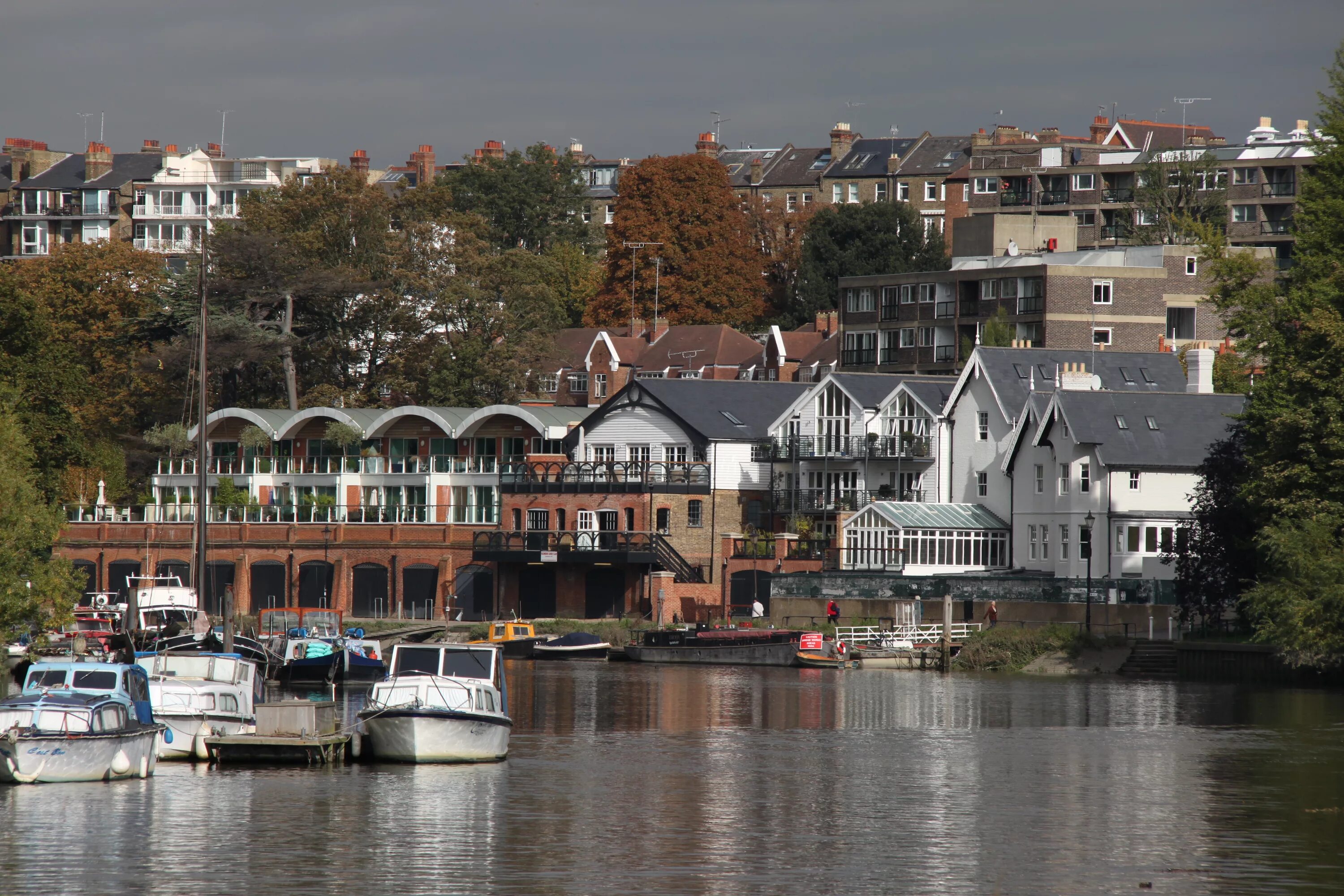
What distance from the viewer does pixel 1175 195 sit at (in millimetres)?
124938

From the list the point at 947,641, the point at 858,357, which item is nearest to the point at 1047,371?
the point at 947,641

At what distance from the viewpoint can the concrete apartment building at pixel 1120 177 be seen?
12825 centimetres

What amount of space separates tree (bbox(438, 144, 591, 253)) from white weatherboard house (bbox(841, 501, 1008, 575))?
220ft

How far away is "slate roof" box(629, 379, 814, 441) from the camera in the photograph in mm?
90750

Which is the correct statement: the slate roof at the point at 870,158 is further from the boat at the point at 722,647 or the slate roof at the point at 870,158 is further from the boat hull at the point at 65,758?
the boat hull at the point at 65,758

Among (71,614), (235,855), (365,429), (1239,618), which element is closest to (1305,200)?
(1239,618)

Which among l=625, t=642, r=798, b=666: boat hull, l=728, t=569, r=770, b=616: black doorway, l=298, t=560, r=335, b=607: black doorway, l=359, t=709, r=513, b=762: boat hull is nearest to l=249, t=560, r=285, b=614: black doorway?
l=298, t=560, r=335, b=607: black doorway

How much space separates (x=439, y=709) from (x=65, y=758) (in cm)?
724

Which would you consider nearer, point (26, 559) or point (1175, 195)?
point (26, 559)

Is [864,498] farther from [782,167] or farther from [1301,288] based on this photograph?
[782,167]

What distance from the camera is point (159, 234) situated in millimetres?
157875

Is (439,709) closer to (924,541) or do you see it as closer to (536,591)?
(924,541)

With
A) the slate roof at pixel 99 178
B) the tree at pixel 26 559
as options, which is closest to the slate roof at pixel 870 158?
the slate roof at pixel 99 178

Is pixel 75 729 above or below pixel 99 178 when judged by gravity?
below
